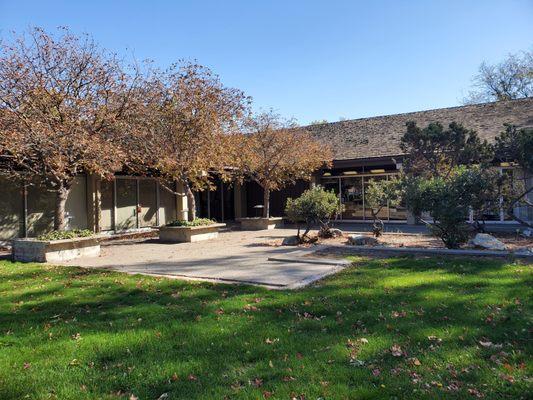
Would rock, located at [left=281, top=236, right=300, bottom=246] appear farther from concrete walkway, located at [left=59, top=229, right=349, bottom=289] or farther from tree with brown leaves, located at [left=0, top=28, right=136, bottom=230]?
tree with brown leaves, located at [left=0, top=28, right=136, bottom=230]

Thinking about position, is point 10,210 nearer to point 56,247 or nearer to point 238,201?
point 56,247

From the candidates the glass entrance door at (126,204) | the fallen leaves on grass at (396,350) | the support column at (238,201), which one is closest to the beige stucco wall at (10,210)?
the glass entrance door at (126,204)

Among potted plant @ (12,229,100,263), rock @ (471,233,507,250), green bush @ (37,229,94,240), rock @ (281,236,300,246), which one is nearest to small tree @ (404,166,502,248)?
rock @ (471,233,507,250)

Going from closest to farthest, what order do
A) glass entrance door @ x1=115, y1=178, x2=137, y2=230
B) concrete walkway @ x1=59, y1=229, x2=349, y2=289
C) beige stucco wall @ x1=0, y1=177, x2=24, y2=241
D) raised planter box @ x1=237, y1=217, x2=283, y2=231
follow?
concrete walkway @ x1=59, y1=229, x2=349, y2=289 < beige stucco wall @ x1=0, y1=177, x2=24, y2=241 < glass entrance door @ x1=115, y1=178, x2=137, y2=230 < raised planter box @ x1=237, y1=217, x2=283, y2=231

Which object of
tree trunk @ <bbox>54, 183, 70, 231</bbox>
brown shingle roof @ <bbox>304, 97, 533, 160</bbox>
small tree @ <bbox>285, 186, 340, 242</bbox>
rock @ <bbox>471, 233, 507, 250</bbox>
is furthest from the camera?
brown shingle roof @ <bbox>304, 97, 533, 160</bbox>

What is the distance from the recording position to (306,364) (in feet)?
12.8

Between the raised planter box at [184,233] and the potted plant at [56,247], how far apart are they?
3.54 m

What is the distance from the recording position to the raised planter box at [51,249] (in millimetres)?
10234

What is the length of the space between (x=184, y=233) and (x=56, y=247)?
4.69 metres

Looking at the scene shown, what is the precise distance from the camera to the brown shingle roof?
19.3m

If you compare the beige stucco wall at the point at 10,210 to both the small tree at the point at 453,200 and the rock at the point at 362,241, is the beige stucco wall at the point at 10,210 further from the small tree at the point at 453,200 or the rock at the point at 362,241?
the small tree at the point at 453,200

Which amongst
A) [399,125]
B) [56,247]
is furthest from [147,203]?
[399,125]

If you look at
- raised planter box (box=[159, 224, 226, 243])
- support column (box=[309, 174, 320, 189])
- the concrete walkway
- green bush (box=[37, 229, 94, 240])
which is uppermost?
support column (box=[309, 174, 320, 189])

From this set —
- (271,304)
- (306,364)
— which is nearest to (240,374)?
(306,364)
